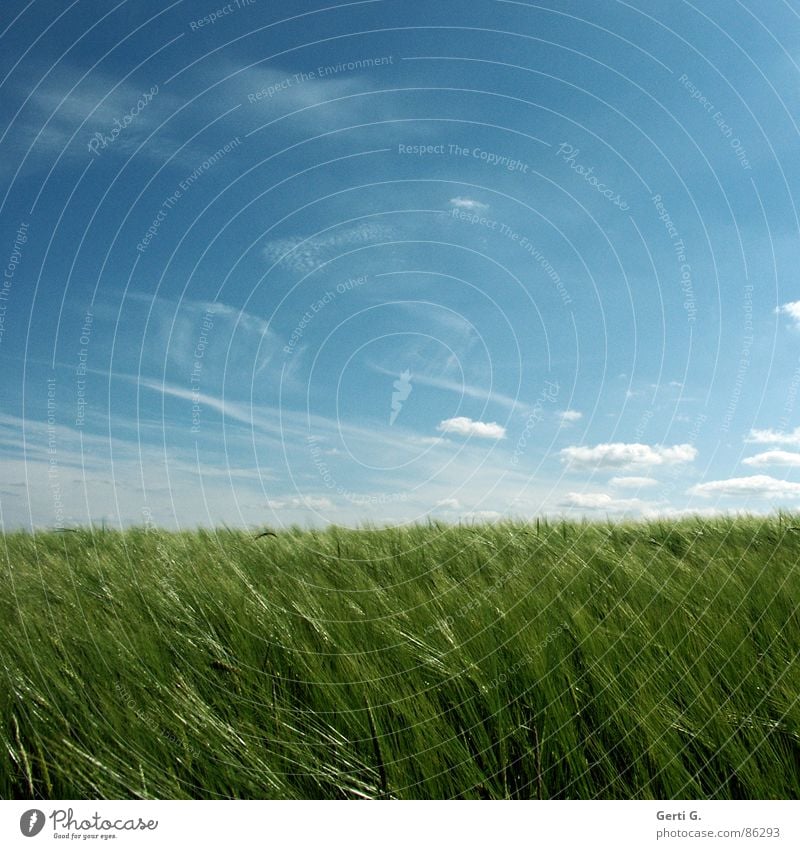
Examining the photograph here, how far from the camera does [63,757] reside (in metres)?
1.79

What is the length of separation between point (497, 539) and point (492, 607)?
171 cm

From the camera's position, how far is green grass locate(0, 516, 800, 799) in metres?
1.75

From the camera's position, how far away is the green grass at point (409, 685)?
1.75m

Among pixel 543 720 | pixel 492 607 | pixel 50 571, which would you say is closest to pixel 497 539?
pixel 492 607
